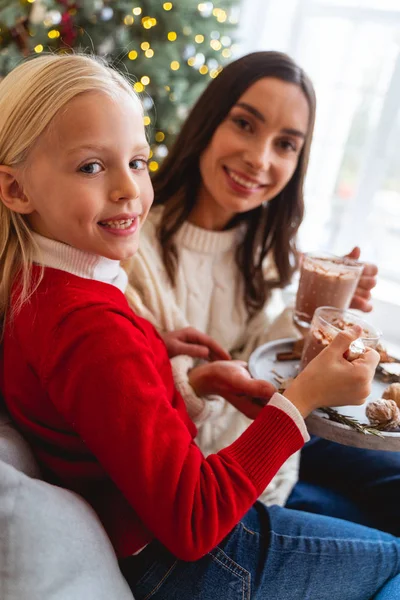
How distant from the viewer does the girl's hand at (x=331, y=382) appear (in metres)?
0.90

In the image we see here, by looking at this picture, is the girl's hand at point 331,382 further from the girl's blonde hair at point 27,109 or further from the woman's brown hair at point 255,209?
the woman's brown hair at point 255,209

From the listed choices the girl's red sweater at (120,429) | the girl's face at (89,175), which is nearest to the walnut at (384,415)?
the girl's red sweater at (120,429)

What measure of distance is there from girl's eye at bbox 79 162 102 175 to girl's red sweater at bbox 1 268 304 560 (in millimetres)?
190

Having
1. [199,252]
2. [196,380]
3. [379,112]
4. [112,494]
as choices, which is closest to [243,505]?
[112,494]

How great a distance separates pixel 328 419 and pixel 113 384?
0.45 m

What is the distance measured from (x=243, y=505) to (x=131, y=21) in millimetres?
2750

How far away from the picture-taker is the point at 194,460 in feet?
2.61

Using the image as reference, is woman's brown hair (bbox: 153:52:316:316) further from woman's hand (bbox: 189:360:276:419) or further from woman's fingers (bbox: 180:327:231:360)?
woman's hand (bbox: 189:360:276:419)

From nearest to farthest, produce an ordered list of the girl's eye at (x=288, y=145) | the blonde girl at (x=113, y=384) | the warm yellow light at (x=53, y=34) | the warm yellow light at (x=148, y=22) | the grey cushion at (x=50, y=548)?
the grey cushion at (x=50, y=548) → the blonde girl at (x=113, y=384) → the girl's eye at (x=288, y=145) → the warm yellow light at (x=53, y=34) → the warm yellow light at (x=148, y=22)

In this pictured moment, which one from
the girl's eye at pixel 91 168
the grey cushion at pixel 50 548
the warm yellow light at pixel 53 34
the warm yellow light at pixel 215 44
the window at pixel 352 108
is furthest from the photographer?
the window at pixel 352 108

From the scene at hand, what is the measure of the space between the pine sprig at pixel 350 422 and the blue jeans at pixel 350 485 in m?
0.49

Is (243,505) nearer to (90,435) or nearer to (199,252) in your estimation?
(90,435)

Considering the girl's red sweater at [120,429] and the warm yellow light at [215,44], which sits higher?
the warm yellow light at [215,44]

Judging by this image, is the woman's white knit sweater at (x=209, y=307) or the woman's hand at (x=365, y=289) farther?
the woman's hand at (x=365, y=289)
